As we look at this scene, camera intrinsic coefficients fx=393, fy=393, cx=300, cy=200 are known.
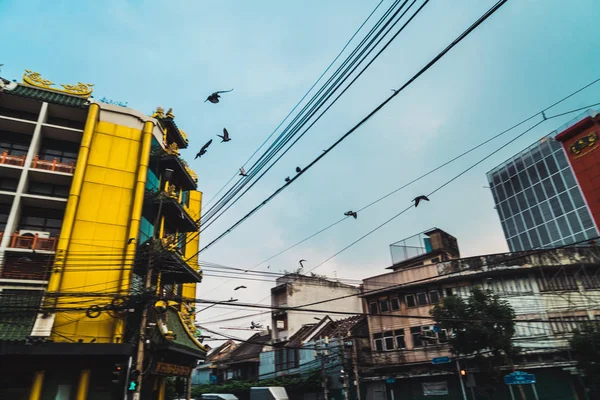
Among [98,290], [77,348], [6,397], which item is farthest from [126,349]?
[6,397]

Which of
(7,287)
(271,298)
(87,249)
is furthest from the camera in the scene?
(271,298)

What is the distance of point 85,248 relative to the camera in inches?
766

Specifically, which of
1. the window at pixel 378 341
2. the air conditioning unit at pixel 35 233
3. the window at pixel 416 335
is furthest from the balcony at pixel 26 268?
the window at pixel 416 335

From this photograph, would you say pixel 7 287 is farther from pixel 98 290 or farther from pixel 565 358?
pixel 565 358

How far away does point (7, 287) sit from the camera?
18281 mm

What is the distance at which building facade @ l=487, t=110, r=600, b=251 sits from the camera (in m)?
43.6

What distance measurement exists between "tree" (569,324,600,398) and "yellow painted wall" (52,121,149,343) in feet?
82.6

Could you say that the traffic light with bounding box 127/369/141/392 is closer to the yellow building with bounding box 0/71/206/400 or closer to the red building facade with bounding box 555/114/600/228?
the yellow building with bounding box 0/71/206/400

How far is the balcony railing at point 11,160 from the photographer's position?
2077cm

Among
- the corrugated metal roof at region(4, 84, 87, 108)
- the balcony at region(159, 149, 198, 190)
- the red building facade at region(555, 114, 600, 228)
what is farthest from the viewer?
the red building facade at region(555, 114, 600, 228)

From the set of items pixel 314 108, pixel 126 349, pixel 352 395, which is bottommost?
pixel 352 395

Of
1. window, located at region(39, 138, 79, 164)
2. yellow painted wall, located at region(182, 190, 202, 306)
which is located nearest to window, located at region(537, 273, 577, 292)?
yellow painted wall, located at region(182, 190, 202, 306)

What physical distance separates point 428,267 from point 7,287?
93.1 ft

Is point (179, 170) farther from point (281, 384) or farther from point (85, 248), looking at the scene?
point (281, 384)
